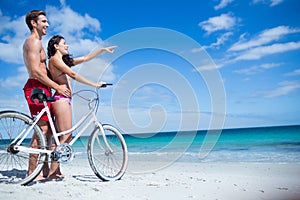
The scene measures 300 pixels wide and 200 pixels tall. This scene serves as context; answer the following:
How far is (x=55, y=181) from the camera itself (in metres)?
3.59

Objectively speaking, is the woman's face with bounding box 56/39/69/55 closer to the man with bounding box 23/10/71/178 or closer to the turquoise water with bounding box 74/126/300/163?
the man with bounding box 23/10/71/178

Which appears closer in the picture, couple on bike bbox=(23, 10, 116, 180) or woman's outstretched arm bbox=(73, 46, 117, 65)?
couple on bike bbox=(23, 10, 116, 180)

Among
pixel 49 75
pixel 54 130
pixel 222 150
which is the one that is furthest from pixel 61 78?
pixel 222 150

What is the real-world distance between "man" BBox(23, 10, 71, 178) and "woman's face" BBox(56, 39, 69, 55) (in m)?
0.22

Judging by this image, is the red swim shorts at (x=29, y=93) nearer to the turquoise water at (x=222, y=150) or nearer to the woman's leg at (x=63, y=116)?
the woman's leg at (x=63, y=116)

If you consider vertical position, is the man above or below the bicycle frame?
above

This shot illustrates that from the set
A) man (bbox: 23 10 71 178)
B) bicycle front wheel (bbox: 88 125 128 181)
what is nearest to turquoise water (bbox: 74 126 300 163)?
bicycle front wheel (bbox: 88 125 128 181)

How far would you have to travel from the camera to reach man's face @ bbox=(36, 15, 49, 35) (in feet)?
11.5

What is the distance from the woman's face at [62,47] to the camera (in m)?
3.69

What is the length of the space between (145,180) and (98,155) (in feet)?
2.56

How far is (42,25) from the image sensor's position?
3.51 metres

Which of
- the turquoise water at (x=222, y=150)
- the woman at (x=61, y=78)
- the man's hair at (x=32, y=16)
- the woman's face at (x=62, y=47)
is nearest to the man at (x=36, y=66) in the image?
the man's hair at (x=32, y=16)

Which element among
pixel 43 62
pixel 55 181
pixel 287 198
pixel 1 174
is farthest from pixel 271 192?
pixel 1 174

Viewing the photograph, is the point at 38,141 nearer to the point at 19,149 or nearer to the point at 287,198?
the point at 19,149
